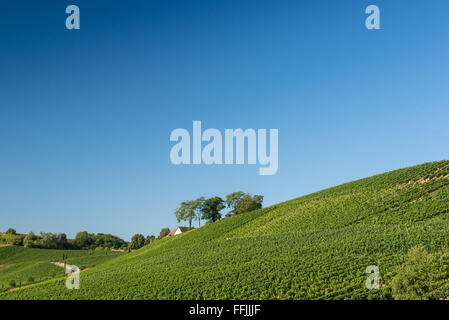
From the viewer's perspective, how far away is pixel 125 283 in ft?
113

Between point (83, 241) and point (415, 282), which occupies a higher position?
point (415, 282)

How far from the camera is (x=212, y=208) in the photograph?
115125 millimetres

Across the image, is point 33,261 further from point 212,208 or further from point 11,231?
point 212,208

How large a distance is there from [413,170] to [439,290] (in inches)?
1957

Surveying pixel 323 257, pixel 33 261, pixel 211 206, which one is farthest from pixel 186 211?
pixel 323 257

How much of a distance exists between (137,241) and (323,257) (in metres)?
101

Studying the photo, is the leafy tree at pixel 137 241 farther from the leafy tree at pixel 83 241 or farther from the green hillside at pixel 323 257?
the green hillside at pixel 323 257

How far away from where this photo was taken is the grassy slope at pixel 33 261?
7112 centimetres

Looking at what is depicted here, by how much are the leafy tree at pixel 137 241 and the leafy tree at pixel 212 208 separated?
999 inches

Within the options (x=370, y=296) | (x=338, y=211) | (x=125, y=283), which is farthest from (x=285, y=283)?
(x=338, y=211)
